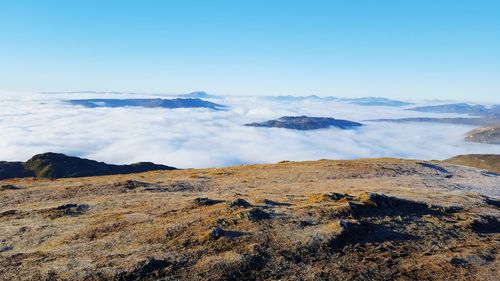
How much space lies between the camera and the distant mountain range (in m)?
157

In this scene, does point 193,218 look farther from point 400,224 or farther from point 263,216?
point 400,224

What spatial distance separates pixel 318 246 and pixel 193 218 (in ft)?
25.4

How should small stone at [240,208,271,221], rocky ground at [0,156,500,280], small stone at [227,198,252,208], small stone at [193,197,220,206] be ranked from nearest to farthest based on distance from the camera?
1. rocky ground at [0,156,500,280]
2. small stone at [240,208,271,221]
3. small stone at [227,198,252,208]
4. small stone at [193,197,220,206]

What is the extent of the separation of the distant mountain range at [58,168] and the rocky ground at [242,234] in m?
128

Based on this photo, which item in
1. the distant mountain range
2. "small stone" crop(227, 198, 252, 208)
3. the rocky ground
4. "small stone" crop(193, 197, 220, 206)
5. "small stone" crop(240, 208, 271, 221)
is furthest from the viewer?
the distant mountain range

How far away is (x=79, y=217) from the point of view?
2502cm

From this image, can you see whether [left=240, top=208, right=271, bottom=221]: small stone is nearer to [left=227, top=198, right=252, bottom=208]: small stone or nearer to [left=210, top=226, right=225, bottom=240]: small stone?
[left=227, top=198, right=252, bottom=208]: small stone

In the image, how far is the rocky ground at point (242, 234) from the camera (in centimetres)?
1741

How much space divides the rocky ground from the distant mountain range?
128 metres

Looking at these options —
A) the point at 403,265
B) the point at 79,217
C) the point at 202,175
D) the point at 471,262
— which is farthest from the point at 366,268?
the point at 202,175

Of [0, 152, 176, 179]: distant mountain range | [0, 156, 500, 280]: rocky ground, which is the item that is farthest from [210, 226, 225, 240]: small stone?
[0, 152, 176, 179]: distant mountain range

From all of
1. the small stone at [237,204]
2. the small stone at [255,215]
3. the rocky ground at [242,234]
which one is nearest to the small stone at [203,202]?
the rocky ground at [242,234]

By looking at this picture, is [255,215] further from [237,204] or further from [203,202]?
[203,202]

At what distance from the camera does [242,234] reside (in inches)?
827
